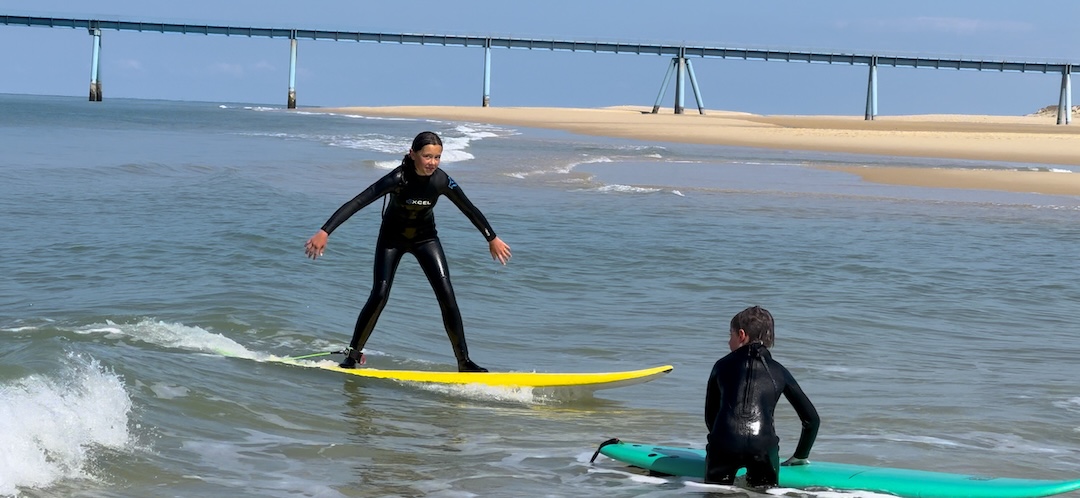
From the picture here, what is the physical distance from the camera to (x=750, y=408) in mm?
4930

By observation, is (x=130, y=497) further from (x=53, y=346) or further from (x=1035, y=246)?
(x=1035, y=246)

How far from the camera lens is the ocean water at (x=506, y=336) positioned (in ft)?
18.4

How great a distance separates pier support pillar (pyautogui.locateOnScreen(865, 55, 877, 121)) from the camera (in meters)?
97.2

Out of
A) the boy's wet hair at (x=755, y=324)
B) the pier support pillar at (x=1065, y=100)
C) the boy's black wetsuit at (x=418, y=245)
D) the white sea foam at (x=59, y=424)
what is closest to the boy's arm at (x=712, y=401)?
the boy's wet hair at (x=755, y=324)

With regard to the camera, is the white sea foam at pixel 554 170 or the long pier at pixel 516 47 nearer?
the white sea foam at pixel 554 170

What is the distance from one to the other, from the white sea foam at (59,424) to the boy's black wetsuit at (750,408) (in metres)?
2.63

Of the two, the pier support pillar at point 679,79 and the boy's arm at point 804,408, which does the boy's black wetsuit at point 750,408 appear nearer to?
the boy's arm at point 804,408

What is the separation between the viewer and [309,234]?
14625 millimetres

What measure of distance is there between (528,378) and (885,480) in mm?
2595

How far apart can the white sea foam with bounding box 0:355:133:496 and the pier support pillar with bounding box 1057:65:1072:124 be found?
306 ft

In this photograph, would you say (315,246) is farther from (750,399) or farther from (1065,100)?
(1065,100)

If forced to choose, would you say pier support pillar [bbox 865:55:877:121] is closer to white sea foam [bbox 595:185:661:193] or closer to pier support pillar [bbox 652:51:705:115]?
pier support pillar [bbox 652:51:705:115]

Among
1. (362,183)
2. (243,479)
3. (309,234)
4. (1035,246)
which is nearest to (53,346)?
(243,479)

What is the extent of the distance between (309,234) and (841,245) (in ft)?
21.6
